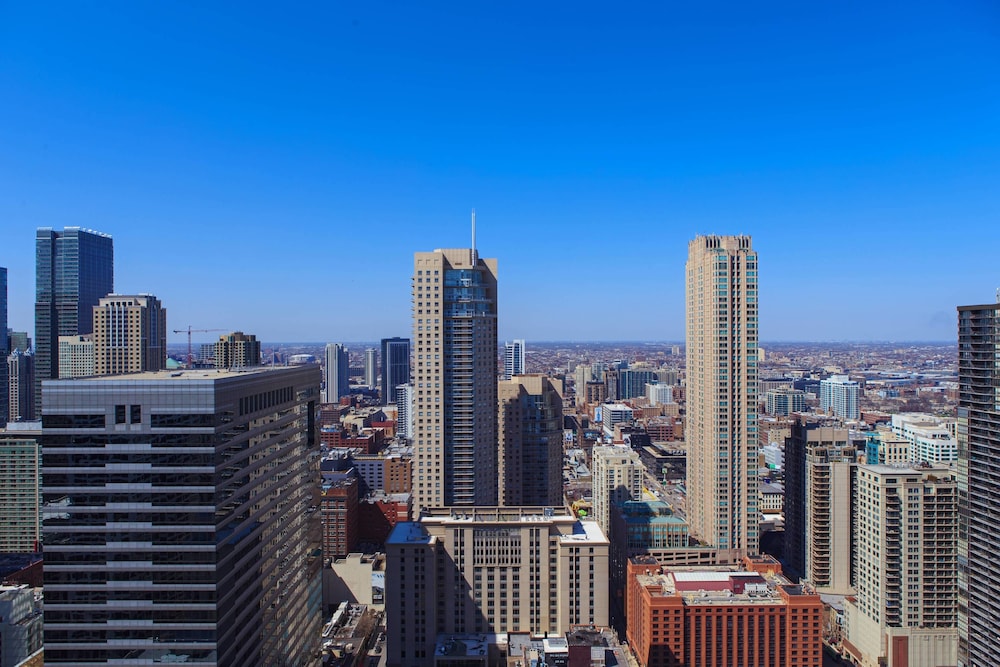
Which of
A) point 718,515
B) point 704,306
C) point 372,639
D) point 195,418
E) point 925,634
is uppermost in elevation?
point 704,306

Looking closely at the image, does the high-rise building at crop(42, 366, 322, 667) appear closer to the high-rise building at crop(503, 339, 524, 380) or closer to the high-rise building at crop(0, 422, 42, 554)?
the high-rise building at crop(0, 422, 42, 554)

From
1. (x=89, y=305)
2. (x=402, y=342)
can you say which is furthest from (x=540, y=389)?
(x=402, y=342)

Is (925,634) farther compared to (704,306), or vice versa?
(704,306)

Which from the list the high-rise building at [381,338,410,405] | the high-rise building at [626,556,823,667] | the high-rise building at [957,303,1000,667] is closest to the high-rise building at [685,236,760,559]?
the high-rise building at [626,556,823,667]

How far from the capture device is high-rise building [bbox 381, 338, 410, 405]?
411 feet

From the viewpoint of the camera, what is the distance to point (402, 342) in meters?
130

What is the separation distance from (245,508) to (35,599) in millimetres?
20892

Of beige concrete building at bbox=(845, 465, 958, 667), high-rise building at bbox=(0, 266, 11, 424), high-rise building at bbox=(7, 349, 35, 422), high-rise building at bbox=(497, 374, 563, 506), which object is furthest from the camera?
high-rise building at bbox=(7, 349, 35, 422)

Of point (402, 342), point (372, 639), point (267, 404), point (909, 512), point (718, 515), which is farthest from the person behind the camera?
point (402, 342)

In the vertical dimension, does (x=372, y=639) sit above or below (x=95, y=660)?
below

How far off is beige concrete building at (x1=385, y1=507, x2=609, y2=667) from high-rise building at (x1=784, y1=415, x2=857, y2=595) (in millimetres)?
16365

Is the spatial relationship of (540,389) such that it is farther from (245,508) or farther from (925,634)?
(245,508)

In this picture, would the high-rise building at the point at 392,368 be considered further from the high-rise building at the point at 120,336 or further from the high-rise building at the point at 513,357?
the high-rise building at the point at 120,336

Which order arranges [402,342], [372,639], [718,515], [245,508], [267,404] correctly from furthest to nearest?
[402,342], [718,515], [372,639], [267,404], [245,508]
